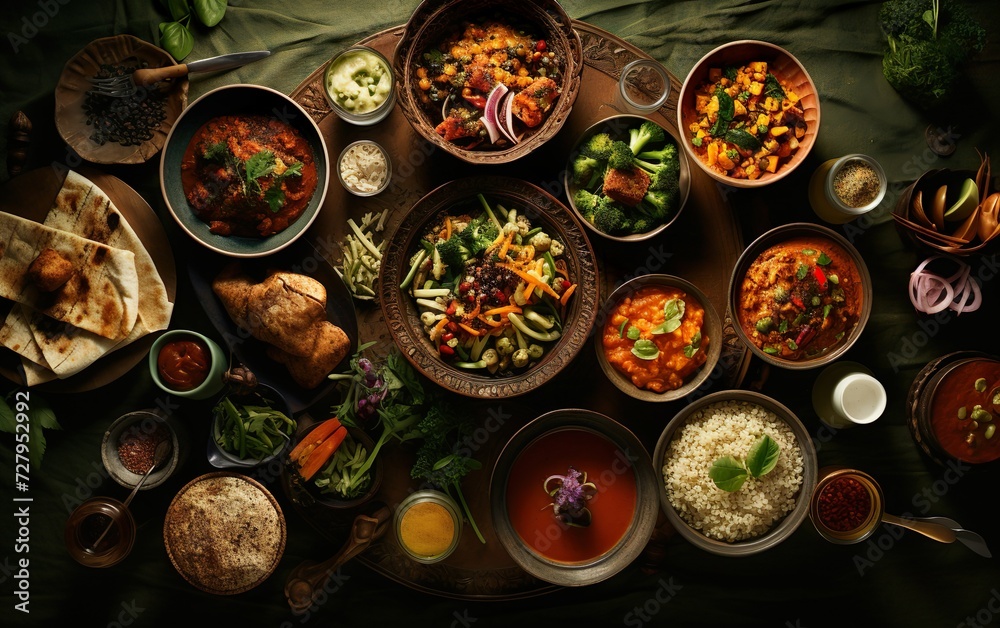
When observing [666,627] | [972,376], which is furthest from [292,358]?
[972,376]

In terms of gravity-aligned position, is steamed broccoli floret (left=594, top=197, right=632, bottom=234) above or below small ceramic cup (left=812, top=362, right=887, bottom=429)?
above

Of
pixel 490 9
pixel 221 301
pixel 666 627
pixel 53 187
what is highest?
pixel 490 9

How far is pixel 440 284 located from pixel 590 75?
70.3 inches

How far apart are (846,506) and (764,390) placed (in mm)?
914

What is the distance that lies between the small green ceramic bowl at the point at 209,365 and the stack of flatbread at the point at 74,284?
1.07 ft

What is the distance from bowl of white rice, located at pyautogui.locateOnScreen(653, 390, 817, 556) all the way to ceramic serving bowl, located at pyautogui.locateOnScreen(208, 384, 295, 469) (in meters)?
2.47

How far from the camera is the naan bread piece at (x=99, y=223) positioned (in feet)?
14.4

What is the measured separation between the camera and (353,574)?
15.3 feet

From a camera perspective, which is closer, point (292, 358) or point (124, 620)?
point (292, 358)

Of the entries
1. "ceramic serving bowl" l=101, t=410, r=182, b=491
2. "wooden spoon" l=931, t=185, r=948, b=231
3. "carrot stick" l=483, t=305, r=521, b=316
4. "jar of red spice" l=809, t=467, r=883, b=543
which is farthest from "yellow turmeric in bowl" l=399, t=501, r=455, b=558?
"wooden spoon" l=931, t=185, r=948, b=231

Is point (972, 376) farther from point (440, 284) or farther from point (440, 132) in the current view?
point (440, 132)

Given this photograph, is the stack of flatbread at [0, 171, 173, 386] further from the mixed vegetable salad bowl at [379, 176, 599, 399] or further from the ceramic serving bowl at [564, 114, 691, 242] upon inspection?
the ceramic serving bowl at [564, 114, 691, 242]
